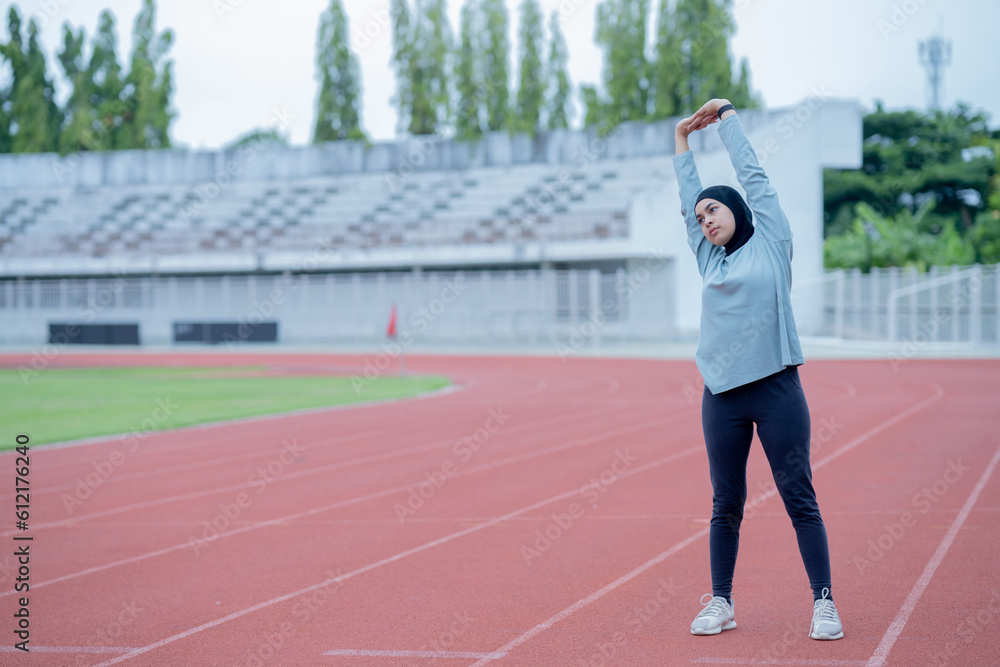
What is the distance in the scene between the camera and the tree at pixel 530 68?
46688 mm

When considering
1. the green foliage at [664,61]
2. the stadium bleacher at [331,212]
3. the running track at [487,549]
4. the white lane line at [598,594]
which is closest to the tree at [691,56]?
the green foliage at [664,61]

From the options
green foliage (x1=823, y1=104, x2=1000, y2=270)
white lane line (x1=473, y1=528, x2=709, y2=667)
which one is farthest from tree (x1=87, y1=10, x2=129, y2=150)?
white lane line (x1=473, y1=528, x2=709, y2=667)

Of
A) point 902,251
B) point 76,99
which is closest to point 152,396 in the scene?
point 902,251

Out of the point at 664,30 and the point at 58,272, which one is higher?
the point at 664,30

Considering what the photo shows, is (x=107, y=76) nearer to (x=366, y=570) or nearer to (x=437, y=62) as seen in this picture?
(x=437, y=62)

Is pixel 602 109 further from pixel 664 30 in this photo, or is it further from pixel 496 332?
pixel 496 332

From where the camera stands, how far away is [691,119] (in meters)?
4.22

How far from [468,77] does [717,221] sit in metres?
45.0

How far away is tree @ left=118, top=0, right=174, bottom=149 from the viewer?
5206cm

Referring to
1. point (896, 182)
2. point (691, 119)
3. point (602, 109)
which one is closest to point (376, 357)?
point (602, 109)

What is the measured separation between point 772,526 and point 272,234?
115ft

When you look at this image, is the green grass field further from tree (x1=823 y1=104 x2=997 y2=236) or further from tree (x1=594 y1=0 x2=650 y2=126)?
tree (x1=823 y1=104 x2=997 y2=236)

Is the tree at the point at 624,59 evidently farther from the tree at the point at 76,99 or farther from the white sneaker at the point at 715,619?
the white sneaker at the point at 715,619

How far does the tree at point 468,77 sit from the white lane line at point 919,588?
134ft
